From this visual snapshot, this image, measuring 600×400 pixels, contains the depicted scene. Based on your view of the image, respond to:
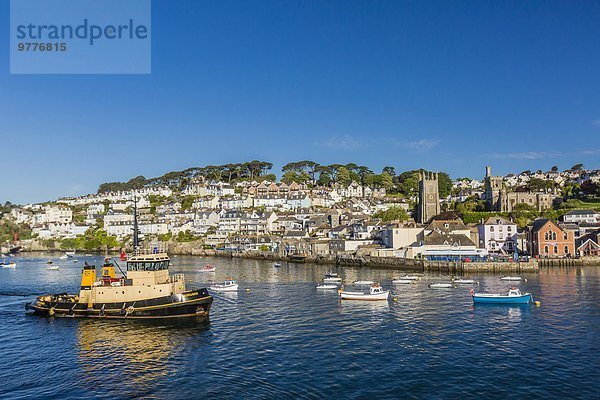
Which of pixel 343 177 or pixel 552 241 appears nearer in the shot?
pixel 552 241

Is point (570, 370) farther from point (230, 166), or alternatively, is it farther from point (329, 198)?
point (230, 166)

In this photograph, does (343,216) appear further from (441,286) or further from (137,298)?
(137,298)

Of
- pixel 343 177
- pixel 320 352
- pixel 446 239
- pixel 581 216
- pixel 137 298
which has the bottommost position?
pixel 320 352

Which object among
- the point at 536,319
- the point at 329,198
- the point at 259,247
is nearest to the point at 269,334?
the point at 536,319

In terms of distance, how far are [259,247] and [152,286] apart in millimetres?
72264

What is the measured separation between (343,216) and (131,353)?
3685 inches

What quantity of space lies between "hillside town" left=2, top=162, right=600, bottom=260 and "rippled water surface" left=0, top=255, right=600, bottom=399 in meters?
39.4

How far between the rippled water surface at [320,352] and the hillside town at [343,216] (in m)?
39.4

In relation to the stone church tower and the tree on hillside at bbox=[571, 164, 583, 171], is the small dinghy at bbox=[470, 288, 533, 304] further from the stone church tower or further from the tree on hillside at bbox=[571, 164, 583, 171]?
A: the tree on hillside at bbox=[571, 164, 583, 171]

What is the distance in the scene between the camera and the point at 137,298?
33750 mm

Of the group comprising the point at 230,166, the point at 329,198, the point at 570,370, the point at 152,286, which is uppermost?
the point at 230,166

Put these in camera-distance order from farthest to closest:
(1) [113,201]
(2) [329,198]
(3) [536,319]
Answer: (1) [113,201] → (2) [329,198] → (3) [536,319]

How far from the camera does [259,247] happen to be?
10581 centimetres

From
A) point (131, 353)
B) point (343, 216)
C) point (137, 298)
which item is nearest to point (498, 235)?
point (343, 216)
